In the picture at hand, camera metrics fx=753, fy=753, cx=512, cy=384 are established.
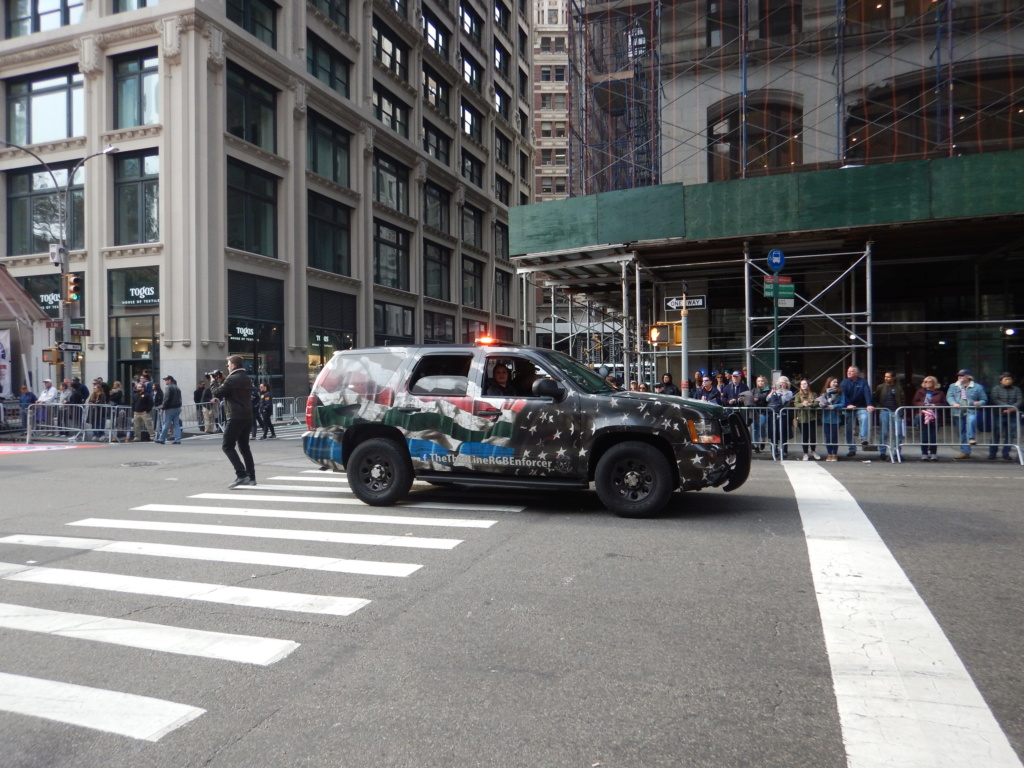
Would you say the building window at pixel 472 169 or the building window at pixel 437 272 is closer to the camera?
the building window at pixel 437 272

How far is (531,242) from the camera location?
21.5 meters

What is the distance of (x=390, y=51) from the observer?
39281mm

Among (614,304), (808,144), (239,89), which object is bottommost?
(614,304)

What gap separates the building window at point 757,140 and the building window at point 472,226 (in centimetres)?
2601

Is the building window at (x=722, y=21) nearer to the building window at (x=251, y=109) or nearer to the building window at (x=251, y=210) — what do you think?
the building window at (x=251, y=109)

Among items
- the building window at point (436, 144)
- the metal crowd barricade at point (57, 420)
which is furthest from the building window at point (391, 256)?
the metal crowd barricade at point (57, 420)

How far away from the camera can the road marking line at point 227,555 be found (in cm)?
607

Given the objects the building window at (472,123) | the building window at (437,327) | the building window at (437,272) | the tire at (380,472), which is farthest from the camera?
the building window at (472,123)

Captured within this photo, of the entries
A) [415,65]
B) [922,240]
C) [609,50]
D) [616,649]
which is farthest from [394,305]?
[616,649]

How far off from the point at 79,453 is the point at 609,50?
866 inches

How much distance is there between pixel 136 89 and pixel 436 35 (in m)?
22.2

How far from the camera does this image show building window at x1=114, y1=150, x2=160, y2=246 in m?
26.7

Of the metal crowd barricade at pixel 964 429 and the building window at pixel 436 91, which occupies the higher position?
the building window at pixel 436 91

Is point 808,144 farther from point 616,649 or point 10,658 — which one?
point 10,658
